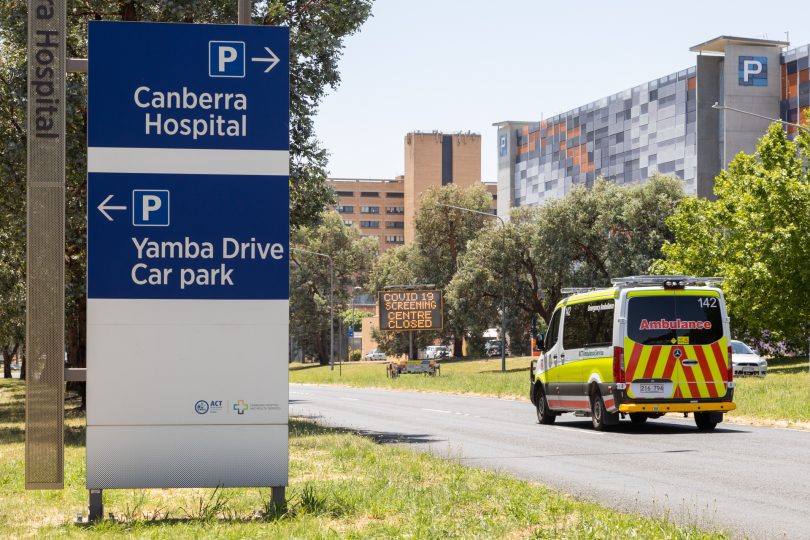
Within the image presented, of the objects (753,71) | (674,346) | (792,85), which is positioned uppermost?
(753,71)

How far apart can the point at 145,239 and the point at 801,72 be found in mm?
97049

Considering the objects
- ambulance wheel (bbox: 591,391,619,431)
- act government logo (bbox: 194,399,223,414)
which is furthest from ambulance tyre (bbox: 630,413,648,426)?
act government logo (bbox: 194,399,223,414)

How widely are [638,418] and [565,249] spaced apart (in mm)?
53284

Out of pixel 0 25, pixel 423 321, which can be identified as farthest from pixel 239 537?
pixel 423 321

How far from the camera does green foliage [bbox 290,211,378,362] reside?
335 ft

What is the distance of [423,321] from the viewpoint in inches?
2458

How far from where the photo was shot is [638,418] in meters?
22.5

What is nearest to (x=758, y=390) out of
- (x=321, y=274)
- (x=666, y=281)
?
(x=666, y=281)

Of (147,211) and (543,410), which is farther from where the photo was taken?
(543,410)

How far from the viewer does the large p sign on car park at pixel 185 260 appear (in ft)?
31.3

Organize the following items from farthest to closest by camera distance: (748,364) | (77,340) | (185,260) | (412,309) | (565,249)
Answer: (565,249) < (412,309) < (748,364) < (77,340) < (185,260)

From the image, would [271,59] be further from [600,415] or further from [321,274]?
[321,274]

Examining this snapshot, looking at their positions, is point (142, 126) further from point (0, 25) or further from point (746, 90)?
point (746, 90)

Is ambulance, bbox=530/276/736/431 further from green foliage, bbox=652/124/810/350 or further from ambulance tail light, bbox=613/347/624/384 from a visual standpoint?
green foliage, bbox=652/124/810/350
